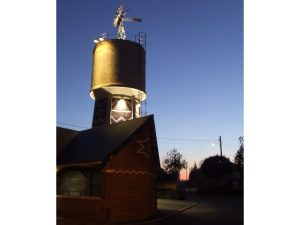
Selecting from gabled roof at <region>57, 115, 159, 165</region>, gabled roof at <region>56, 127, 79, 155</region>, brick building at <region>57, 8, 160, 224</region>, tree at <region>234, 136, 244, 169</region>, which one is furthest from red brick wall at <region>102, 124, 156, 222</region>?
tree at <region>234, 136, 244, 169</region>

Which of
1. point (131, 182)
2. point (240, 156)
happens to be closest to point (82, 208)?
point (131, 182)

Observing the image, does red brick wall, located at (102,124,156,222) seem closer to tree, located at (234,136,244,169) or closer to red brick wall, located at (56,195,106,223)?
red brick wall, located at (56,195,106,223)

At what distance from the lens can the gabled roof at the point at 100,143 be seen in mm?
12820

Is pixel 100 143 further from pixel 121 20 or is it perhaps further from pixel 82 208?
pixel 121 20

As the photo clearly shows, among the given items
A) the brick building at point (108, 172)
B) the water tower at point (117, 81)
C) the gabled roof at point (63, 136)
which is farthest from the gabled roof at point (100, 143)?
the water tower at point (117, 81)

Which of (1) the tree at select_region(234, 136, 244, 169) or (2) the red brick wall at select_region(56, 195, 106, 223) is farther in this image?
(1) the tree at select_region(234, 136, 244, 169)

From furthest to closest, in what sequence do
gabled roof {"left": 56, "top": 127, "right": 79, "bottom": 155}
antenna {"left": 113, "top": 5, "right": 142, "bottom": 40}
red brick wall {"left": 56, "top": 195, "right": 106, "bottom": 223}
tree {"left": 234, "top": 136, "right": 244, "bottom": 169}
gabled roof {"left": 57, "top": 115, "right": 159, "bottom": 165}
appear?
tree {"left": 234, "top": 136, "right": 244, "bottom": 169} → antenna {"left": 113, "top": 5, "right": 142, "bottom": 40} → gabled roof {"left": 56, "top": 127, "right": 79, "bottom": 155} → gabled roof {"left": 57, "top": 115, "right": 159, "bottom": 165} → red brick wall {"left": 56, "top": 195, "right": 106, "bottom": 223}

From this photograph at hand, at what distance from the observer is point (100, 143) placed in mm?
14273

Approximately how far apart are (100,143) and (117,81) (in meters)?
7.90

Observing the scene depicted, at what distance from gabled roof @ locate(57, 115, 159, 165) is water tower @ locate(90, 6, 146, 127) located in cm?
451

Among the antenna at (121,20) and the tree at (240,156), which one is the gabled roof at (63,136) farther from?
the tree at (240,156)

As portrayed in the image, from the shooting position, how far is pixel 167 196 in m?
29.5

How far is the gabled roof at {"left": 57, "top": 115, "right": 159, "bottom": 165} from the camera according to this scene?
1282 centimetres
